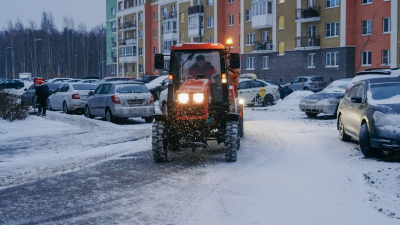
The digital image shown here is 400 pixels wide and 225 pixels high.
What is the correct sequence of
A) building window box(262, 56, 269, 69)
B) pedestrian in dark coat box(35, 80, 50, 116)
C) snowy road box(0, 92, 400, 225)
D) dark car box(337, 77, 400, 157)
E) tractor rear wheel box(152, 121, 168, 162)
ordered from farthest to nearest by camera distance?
building window box(262, 56, 269, 69), pedestrian in dark coat box(35, 80, 50, 116), tractor rear wheel box(152, 121, 168, 162), dark car box(337, 77, 400, 157), snowy road box(0, 92, 400, 225)

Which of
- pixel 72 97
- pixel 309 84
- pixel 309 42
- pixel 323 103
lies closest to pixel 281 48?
pixel 309 42

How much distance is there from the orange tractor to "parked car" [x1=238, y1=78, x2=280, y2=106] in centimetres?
1653

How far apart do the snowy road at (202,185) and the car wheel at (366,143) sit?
0.33 metres

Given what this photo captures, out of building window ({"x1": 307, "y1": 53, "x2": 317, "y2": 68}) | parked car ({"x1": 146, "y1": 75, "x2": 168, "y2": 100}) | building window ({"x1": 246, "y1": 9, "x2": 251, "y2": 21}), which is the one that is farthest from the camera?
building window ({"x1": 246, "y1": 9, "x2": 251, "y2": 21})

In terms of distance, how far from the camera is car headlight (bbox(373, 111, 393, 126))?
396 inches

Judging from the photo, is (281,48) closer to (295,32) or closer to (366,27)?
(295,32)

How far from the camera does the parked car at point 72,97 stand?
76.9 ft

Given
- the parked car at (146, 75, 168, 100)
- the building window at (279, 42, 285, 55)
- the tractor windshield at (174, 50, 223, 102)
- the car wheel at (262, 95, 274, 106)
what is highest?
the building window at (279, 42, 285, 55)

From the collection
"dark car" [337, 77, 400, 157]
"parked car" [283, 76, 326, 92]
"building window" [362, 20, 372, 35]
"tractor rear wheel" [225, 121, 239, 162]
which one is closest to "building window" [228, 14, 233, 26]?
"building window" [362, 20, 372, 35]

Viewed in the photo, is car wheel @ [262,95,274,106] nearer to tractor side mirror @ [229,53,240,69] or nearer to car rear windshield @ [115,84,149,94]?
car rear windshield @ [115,84,149,94]

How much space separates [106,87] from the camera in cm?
1980

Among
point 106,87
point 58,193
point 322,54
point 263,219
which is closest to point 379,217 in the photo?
point 263,219

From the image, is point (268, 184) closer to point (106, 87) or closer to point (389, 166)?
point (389, 166)

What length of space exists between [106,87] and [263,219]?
14.6 m
